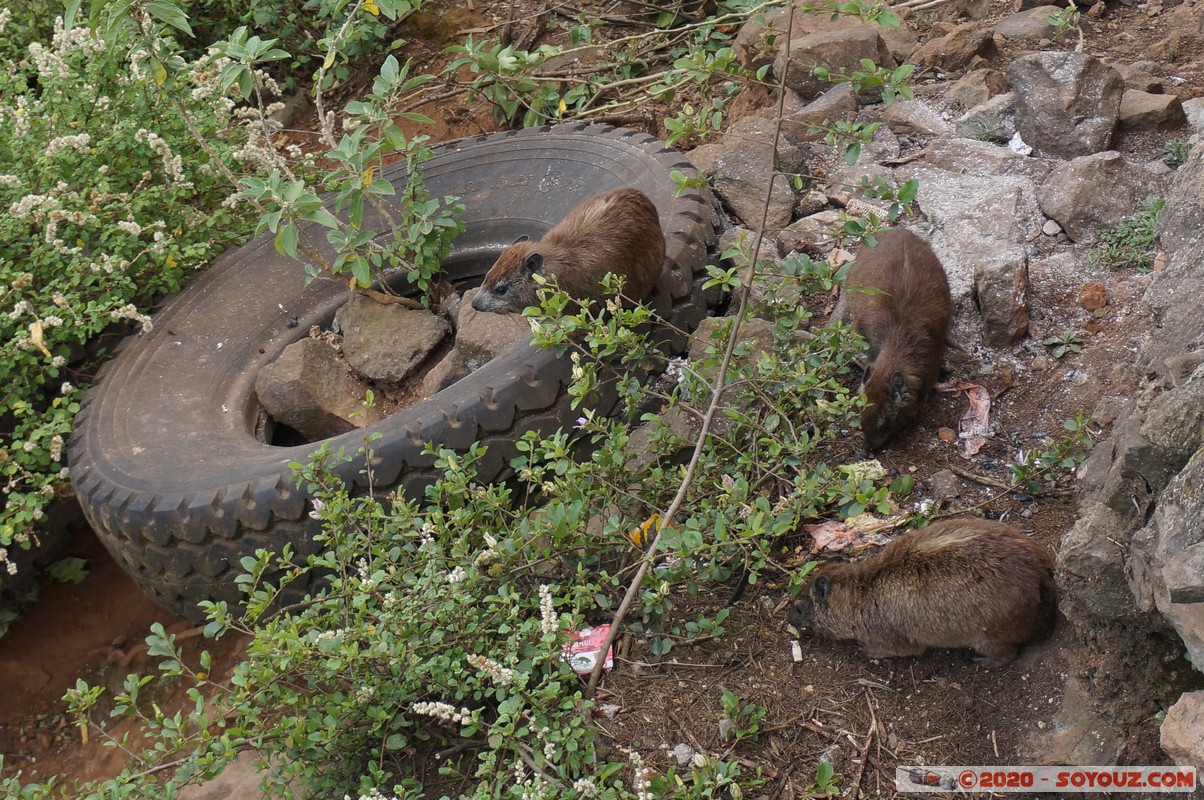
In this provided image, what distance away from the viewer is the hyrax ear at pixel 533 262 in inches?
207

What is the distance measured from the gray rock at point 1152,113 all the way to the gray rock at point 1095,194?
610mm

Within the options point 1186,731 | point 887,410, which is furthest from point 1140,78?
point 1186,731

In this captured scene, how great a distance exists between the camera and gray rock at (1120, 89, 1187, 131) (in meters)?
5.62

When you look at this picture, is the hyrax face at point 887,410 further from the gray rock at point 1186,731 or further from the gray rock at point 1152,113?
the gray rock at point 1152,113

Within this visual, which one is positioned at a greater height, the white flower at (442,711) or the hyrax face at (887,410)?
the white flower at (442,711)

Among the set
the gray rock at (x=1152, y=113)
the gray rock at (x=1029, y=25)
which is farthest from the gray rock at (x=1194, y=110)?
the gray rock at (x=1029, y=25)

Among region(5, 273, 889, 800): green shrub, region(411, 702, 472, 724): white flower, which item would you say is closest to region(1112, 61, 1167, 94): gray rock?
region(5, 273, 889, 800): green shrub

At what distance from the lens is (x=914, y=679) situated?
3.57 metres

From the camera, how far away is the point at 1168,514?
2.50m

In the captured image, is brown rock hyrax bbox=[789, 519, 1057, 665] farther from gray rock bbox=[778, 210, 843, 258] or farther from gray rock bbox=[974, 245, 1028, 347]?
gray rock bbox=[778, 210, 843, 258]

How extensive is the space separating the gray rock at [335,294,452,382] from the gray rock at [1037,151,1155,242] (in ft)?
10.6

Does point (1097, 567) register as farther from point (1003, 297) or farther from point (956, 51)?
point (956, 51)

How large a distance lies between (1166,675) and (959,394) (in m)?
1.84

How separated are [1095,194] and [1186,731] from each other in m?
3.28
